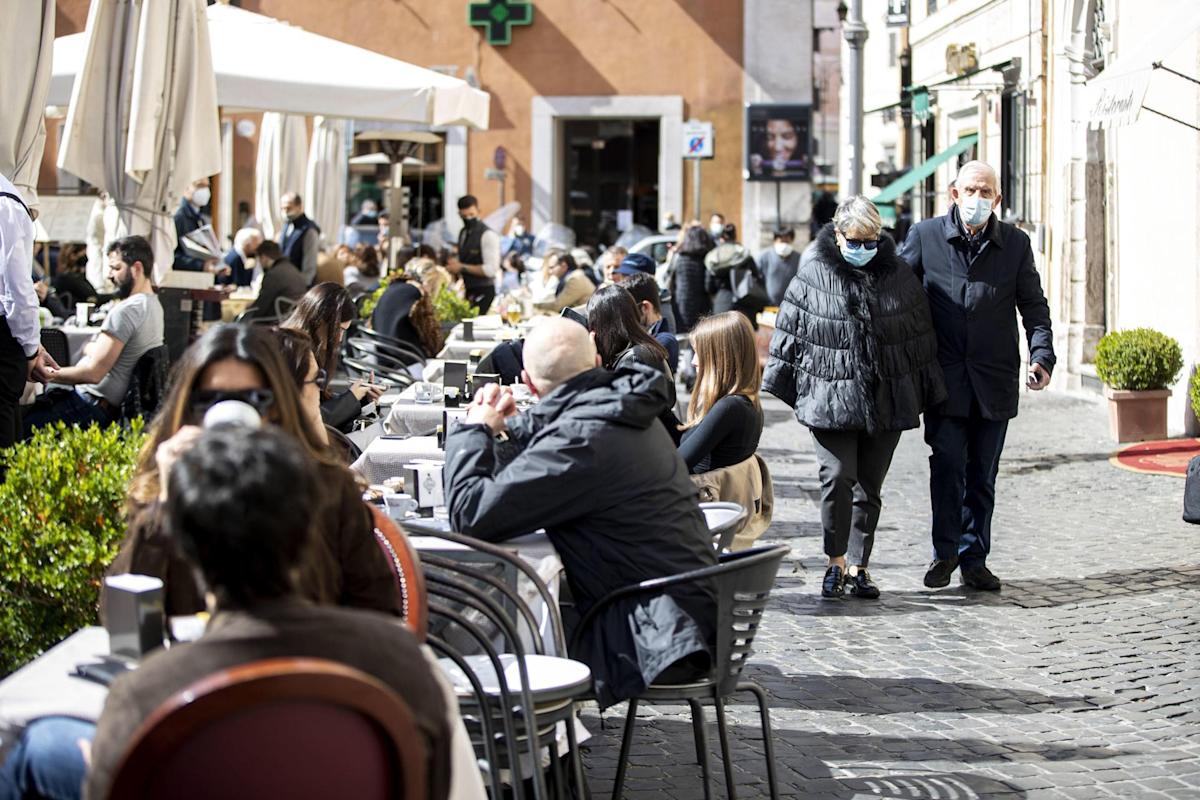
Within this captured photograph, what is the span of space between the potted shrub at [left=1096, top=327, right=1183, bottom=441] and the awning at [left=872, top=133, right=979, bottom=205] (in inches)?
382

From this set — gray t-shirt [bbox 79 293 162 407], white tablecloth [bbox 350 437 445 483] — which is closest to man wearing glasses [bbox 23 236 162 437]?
gray t-shirt [bbox 79 293 162 407]

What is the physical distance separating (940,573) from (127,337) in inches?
160

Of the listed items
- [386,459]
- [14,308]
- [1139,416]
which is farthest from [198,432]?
[1139,416]

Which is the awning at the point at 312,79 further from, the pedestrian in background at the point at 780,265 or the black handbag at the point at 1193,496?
the black handbag at the point at 1193,496

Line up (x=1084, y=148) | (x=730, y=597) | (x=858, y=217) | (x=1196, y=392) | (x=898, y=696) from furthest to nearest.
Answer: (x=1084, y=148) → (x=1196, y=392) → (x=858, y=217) → (x=898, y=696) → (x=730, y=597)

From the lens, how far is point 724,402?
22.8 feet

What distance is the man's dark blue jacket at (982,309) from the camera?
7.84 m

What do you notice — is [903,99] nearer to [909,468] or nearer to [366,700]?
[909,468]

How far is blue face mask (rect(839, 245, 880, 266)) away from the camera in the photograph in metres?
7.64

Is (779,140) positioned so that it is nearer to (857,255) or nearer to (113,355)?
(113,355)

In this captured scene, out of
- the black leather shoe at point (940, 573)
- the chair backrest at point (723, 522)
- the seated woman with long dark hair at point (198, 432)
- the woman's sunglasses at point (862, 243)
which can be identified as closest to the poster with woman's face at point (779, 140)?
the black leather shoe at point (940, 573)

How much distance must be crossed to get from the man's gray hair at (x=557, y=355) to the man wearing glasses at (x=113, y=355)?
4310mm

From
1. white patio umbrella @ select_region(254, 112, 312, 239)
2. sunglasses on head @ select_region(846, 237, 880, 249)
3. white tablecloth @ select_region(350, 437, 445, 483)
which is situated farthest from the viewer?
white patio umbrella @ select_region(254, 112, 312, 239)

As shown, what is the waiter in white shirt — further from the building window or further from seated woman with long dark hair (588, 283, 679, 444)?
the building window
